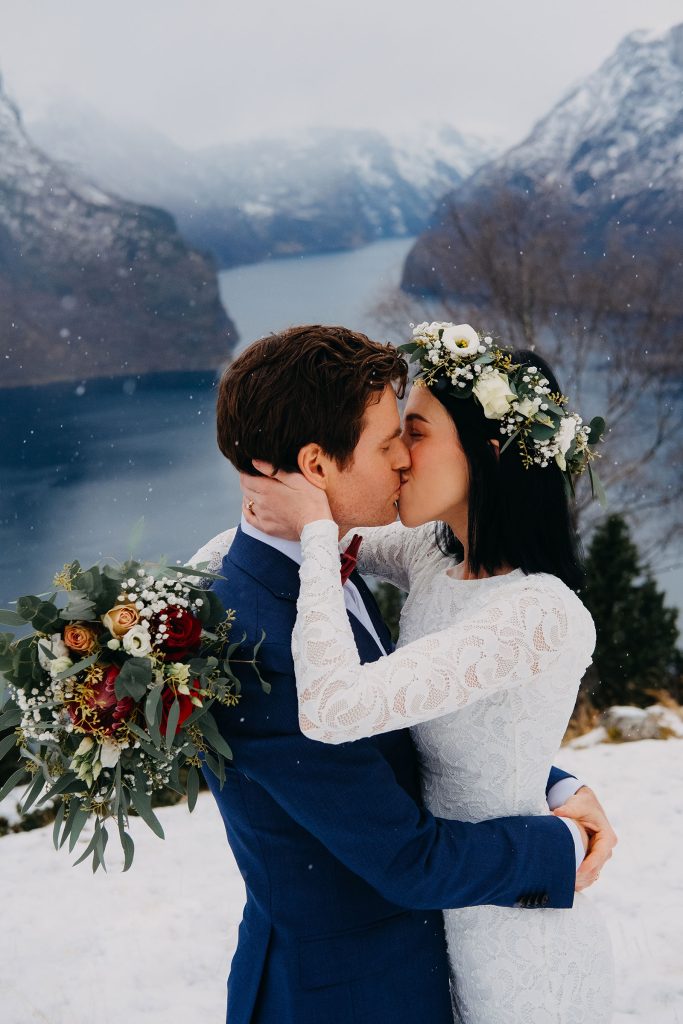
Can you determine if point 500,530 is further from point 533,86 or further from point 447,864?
point 533,86

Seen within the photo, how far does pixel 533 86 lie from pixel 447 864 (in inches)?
598

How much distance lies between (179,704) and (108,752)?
0.14 m

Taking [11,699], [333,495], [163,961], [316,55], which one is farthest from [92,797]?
[316,55]

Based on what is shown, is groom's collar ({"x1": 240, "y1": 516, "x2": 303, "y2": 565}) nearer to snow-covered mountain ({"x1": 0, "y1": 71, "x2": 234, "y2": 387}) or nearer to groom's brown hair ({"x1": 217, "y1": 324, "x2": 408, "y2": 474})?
groom's brown hair ({"x1": 217, "y1": 324, "x2": 408, "y2": 474})

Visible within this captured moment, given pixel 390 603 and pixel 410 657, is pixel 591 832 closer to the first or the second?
pixel 410 657

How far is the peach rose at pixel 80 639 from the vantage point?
1.40m

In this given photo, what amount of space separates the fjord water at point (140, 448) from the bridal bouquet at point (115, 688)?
10200 mm

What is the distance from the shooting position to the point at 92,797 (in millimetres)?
1493

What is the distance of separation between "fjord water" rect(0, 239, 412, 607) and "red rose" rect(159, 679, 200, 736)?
33.9ft

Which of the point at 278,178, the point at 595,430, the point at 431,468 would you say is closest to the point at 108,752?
the point at 431,468

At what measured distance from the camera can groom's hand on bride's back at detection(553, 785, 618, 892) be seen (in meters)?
1.67

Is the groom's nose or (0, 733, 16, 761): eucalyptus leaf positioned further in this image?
the groom's nose

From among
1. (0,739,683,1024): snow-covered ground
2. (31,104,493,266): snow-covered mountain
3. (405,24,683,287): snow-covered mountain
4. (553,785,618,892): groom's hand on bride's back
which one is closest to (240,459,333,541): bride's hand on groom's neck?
(553,785,618,892): groom's hand on bride's back

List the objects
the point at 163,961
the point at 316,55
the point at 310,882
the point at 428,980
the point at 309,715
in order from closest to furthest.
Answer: the point at 309,715 < the point at 310,882 < the point at 428,980 < the point at 163,961 < the point at 316,55
